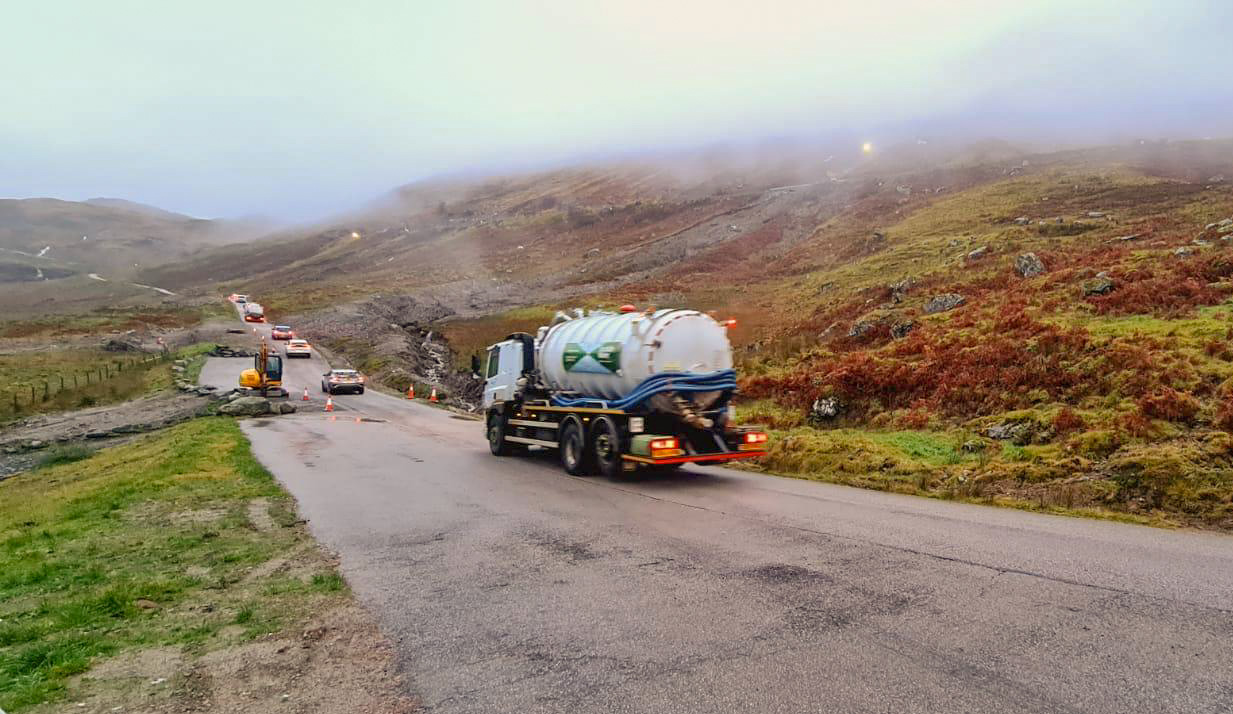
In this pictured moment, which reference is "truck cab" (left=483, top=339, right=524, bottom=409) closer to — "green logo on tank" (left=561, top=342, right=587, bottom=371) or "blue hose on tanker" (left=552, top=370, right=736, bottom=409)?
"green logo on tank" (left=561, top=342, right=587, bottom=371)

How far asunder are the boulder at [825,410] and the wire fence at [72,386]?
118ft

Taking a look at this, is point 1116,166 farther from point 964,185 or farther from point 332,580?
point 332,580

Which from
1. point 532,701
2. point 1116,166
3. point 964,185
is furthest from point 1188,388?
point 964,185

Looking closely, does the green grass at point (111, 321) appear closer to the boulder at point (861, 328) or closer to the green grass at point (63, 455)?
the green grass at point (63, 455)

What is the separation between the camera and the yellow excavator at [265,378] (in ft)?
122

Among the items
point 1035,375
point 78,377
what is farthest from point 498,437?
point 78,377

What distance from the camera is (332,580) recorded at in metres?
7.49

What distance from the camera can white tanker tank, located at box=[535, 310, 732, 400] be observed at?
1380 centimetres

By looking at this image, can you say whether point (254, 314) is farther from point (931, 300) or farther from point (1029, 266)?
point (1029, 266)

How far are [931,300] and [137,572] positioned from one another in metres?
26.3

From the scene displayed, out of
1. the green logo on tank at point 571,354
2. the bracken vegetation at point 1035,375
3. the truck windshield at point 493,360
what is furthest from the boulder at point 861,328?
the green logo on tank at point 571,354

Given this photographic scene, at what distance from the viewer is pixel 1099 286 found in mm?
21297

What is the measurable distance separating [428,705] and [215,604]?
3559mm

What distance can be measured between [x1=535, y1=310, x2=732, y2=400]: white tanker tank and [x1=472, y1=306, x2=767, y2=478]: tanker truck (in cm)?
2
